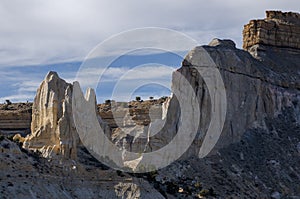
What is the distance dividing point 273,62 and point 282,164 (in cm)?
1910

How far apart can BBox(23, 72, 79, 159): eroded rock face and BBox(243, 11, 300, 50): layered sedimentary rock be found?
3932 cm

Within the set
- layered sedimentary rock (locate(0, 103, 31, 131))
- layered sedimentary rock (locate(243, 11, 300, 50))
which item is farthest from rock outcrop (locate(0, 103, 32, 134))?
layered sedimentary rock (locate(243, 11, 300, 50))

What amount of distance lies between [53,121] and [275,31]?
4645 centimetres

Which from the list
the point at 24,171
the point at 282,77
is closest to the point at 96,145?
the point at 24,171

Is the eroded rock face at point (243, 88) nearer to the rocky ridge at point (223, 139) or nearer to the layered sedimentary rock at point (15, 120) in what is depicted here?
the rocky ridge at point (223, 139)

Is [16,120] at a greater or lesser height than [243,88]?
lesser

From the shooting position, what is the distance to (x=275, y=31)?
370 feet

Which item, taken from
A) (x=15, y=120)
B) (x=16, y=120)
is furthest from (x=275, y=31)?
(x=15, y=120)

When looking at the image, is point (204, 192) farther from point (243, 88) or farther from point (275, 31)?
point (275, 31)

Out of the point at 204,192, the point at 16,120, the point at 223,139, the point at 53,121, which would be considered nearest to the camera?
the point at 53,121

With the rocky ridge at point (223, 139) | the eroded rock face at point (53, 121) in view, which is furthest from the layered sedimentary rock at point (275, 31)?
the eroded rock face at point (53, 121)

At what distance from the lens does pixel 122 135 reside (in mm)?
99188

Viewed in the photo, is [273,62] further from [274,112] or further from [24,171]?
[24,171]

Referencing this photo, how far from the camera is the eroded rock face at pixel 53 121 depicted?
238 feet
